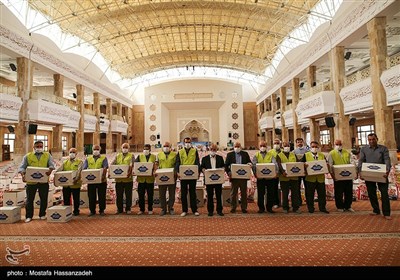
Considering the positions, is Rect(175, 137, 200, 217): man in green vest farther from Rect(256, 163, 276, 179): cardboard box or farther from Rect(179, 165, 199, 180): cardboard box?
Rect(256, 163, 276, 179): cardboard box

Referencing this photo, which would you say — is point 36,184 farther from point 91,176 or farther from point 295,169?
point 295,169

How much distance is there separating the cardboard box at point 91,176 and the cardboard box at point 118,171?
0.71ft

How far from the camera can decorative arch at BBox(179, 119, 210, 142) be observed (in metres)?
35.3

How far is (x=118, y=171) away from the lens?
4.88m

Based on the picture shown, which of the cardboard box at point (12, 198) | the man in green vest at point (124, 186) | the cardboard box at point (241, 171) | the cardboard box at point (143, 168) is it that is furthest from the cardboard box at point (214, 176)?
the cardboard box at point (12, 198)

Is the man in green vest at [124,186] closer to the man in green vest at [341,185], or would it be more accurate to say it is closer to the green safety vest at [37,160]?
the green safety vest at [37,160]

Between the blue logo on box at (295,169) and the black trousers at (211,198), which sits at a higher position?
the blue logo on box at (295,169)

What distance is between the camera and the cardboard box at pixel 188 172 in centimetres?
469

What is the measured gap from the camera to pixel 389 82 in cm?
934

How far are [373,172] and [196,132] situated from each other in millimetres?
31673

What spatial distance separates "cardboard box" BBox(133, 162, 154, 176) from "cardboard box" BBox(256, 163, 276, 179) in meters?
2.03

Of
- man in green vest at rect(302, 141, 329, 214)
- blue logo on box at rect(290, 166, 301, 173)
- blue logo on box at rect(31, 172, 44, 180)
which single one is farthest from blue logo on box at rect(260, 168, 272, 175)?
blue logo on box at rect(31, 172, 44, 180)
